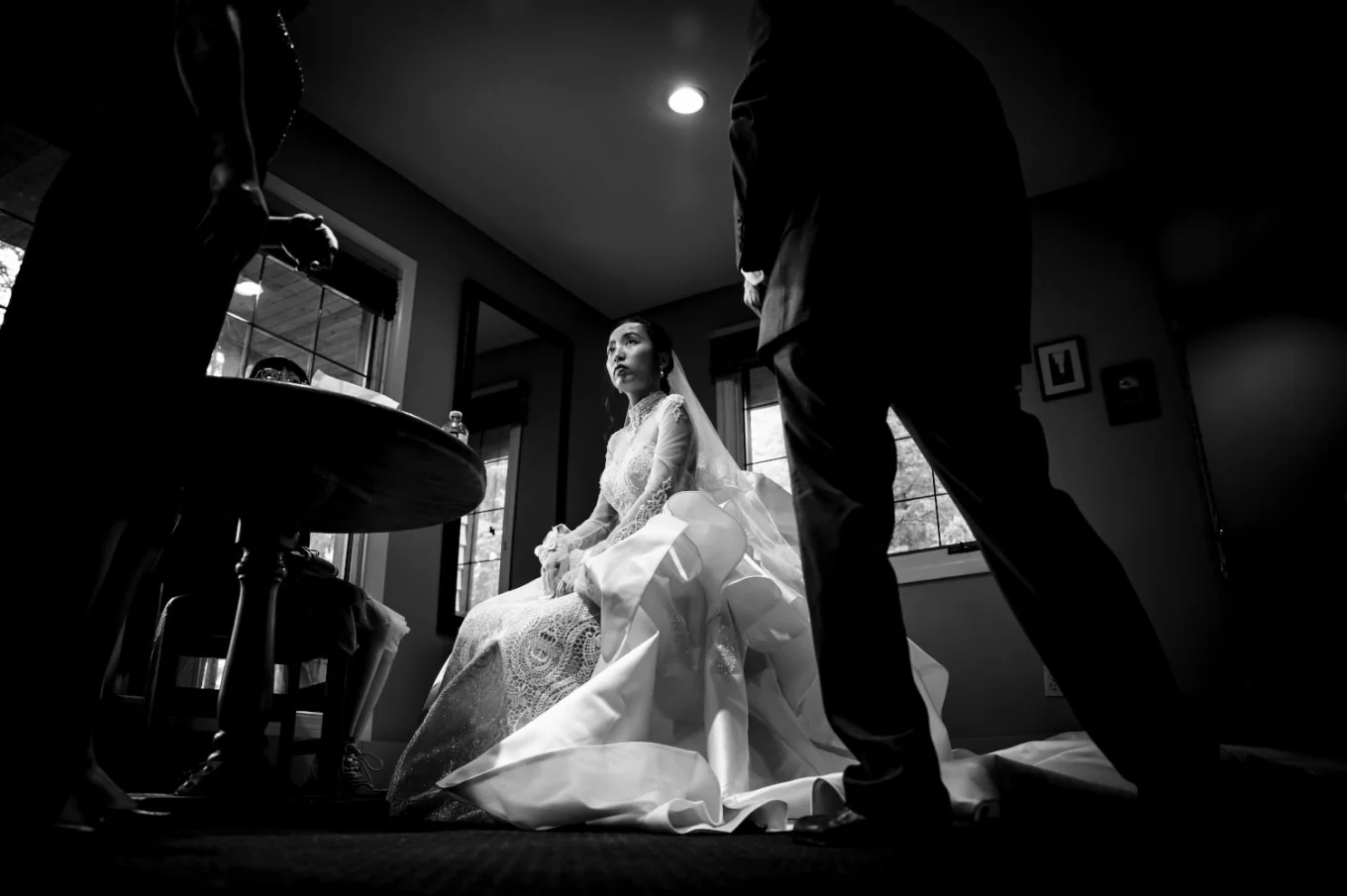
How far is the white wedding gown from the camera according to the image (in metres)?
1.58

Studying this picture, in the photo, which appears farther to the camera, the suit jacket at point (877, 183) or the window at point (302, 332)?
the window at point (302, 332)

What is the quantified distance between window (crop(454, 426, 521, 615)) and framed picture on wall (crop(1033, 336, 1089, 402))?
9.43ft

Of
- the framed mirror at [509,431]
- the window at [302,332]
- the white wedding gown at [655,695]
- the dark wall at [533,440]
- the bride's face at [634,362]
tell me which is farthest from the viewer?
the dark wall at [533,440]

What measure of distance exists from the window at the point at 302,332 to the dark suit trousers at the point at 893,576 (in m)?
2.70

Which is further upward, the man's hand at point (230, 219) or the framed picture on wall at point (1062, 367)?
the framed picture on wall at point (1062, 367)

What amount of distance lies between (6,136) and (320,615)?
2.06m

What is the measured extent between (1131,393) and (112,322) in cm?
400

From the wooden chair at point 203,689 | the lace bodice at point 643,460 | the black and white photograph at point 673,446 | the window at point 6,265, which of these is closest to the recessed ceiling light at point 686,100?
the black and white photograph at point 673,446

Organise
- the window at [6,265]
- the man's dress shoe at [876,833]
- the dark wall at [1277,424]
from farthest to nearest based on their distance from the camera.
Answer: the window at [6,265] → the dark wall at [1277,424] → the man's dress shoe at [876,833]

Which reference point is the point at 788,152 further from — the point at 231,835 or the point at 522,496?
the point at 522,496

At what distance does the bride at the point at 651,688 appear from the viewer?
62.5 inches

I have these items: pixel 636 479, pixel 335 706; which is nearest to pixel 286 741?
pixel 335 706

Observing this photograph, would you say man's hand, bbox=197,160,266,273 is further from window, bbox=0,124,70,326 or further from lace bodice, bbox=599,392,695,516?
window, bbox=0,124,70,326

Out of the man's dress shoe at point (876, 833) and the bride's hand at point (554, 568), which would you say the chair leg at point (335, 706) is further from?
the man's dress shoe at point (876, 833)
